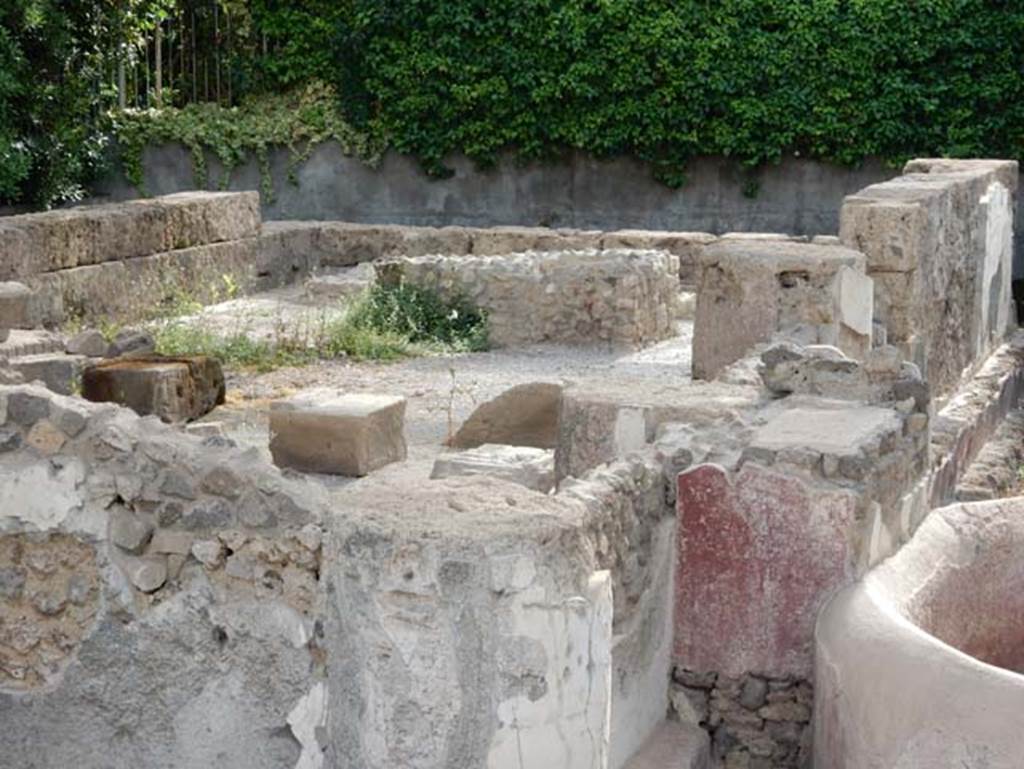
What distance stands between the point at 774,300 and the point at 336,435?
2.70 metres

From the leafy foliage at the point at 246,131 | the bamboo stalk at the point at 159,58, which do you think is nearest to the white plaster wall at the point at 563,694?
the leafy foliage at the point at 246,131

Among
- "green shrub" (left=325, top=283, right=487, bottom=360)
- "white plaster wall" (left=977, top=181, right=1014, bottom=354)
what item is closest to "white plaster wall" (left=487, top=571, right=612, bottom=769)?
"green shrub" (left=325, top=283, right=487, bottom=360)

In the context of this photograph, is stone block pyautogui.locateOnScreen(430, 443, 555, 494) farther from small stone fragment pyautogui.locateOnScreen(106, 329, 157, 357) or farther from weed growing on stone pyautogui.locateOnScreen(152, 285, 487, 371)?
weed growing on stone pyautogui.locateOnScreen(152, 285, 487, 371)

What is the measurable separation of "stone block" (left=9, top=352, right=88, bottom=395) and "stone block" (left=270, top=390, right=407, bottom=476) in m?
1.01

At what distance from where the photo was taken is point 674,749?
509 cm

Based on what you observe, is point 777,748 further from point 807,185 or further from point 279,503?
point 807,185

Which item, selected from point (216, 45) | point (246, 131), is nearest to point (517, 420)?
point (246, 131)

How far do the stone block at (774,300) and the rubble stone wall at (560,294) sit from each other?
89.0 inches

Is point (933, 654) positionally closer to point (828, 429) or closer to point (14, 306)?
point (828, 429)

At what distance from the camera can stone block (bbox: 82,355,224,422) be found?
31.5 feet

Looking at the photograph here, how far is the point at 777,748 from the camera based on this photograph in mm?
5270

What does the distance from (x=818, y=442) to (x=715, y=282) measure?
15.5 feet

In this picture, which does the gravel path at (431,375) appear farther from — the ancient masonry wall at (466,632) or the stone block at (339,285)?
the ancient masonry wall at (466,632)

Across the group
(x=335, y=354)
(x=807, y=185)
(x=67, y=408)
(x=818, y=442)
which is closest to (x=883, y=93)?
(x=807, y=185)
